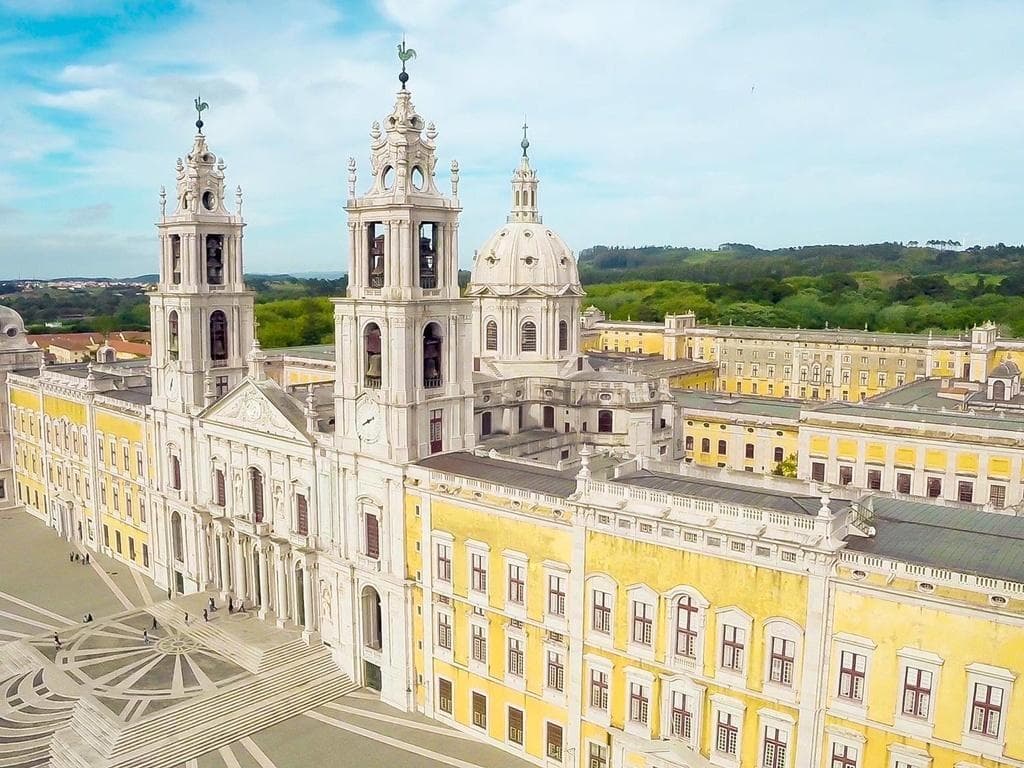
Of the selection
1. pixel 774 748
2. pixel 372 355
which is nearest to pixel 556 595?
pixel 774 748

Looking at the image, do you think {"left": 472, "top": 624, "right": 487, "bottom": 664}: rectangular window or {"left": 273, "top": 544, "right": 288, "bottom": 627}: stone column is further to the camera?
{"left": 273, "top": 544, "right": 288, "bottom": 627}: stone column

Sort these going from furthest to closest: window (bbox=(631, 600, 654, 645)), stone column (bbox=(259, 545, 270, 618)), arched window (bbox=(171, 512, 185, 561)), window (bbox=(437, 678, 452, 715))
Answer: arched window (bbox=(171, 512, 185, 561))
stone column (bbox=(259, 545, 270, 618))
window (bbox=(437, 678, 452, 715))
window (bbox=(631, 600, 654, 645))

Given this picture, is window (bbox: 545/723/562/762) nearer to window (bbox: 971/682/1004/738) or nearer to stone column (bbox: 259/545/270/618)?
window (bbox: 971/682/1004/738)

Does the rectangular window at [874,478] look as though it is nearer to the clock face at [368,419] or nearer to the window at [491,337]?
the window at [491,337]

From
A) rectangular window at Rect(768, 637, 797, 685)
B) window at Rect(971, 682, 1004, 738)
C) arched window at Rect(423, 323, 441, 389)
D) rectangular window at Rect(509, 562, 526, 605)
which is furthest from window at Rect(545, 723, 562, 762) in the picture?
arched window at Rect(423, 323, 441, 389)

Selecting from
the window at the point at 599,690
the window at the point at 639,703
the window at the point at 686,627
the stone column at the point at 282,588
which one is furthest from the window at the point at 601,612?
the stone column at the point at 282,588

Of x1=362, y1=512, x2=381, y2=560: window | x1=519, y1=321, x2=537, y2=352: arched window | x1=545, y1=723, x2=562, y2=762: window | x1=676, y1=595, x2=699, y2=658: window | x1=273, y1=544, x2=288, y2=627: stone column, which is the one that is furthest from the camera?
x1=519, y1=321, x2=537, y2=352: arched window

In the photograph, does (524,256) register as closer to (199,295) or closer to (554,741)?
(199,295)

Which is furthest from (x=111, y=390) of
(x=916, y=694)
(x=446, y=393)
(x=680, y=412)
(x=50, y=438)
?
(x=916, y=694)
